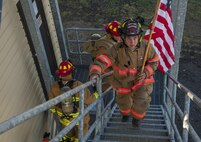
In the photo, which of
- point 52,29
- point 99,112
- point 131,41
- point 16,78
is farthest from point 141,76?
point 52,29

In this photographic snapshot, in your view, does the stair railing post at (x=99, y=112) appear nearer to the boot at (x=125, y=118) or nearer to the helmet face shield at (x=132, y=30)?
the boot at (x=125, y=118)

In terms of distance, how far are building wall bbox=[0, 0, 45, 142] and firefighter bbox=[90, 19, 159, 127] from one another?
1.39 meters

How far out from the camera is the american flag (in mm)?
5297

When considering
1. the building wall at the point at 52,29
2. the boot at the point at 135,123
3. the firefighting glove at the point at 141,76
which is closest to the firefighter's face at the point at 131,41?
the firefighting glove at the point at 141,76

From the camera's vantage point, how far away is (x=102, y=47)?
6.43m

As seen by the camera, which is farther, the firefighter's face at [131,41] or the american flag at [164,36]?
the american flag at [164,36]

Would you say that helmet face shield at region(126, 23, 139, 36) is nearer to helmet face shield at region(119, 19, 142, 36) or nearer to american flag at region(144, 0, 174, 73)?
helmet face shield at region(119, 19, 142, 36)

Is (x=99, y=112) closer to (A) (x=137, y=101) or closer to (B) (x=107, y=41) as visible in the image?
(A) (x=137, y=101)

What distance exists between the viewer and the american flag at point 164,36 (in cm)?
530

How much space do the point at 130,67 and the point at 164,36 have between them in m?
1.20

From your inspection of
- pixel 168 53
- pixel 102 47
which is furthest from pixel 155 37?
pixel 102 47

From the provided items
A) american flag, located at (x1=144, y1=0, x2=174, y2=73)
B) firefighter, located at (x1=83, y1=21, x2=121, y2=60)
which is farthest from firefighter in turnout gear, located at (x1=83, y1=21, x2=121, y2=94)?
american flag, located at (x1=144, y1=0, x2=174, y2=73)

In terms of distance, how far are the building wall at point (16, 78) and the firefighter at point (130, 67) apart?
54.8 inches

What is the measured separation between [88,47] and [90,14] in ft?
25.7
